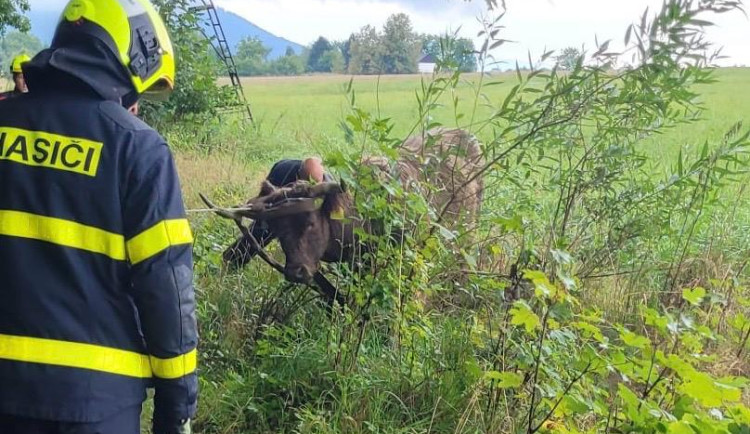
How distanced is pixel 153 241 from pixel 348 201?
2.58 m

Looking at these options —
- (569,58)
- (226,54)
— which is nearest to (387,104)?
(226,54)

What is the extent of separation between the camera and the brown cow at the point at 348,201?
4062mm

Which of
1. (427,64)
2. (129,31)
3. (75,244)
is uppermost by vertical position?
(129,31)

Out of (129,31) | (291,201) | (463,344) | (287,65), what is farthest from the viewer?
(287,65)

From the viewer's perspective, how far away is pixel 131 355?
7.73ft

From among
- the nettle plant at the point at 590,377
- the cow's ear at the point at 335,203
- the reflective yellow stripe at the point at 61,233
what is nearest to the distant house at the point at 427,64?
the cow's ear at the point at 335,203

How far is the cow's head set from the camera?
478cm

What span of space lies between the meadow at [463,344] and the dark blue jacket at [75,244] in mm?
1406

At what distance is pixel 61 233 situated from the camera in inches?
88.0

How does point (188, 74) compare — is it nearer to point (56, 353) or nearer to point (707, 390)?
point (56, 353)

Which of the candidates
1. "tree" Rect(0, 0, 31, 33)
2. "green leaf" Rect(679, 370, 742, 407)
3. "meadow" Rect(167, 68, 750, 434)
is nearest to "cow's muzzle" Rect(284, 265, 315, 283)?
"meadow" Rect(167, 68, 750, 434)

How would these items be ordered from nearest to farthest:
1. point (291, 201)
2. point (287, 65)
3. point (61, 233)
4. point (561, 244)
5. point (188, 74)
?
point (61, 233) < point (561, 244) < point (291, 201) < point (188, 74) < point (287, 65)

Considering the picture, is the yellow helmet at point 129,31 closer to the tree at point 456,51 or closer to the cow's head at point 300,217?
the tree at point 456,51

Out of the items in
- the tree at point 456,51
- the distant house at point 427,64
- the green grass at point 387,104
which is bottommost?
the green grass at point 387,104
